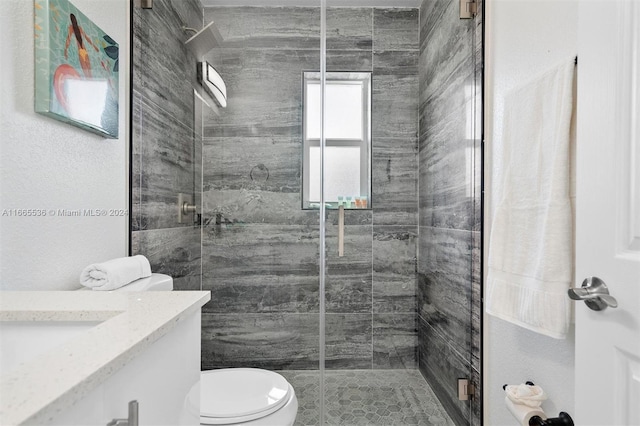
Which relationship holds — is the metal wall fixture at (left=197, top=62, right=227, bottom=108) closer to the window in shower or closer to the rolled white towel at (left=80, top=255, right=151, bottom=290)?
the window in shower

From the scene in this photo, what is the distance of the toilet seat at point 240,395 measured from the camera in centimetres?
129

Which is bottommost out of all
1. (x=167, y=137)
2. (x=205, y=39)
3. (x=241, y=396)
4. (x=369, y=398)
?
(x=369, y=398)

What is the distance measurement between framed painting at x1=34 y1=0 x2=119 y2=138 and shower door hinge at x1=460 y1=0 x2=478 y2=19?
155cm

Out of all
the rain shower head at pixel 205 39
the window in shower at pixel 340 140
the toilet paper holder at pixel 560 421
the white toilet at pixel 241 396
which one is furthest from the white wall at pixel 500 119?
the rain shower head at pixel 205 39

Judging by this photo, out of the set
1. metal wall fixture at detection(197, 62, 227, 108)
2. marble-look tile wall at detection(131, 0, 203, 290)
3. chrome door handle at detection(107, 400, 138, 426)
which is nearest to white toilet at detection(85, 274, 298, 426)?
marble-look tile wall at detection(131, 0, 203, 290)

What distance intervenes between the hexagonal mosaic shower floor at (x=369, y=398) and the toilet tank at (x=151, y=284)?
709mm

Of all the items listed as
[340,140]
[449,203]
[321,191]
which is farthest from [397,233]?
[340,140]

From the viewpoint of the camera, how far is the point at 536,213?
4.00 feet

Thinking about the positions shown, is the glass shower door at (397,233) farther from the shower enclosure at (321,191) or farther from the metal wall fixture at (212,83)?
the metal wall fixture at (212,83)

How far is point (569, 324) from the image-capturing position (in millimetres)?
1094

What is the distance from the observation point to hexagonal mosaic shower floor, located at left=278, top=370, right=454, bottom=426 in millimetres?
1868

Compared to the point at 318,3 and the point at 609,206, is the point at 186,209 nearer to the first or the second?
the point at 318,3

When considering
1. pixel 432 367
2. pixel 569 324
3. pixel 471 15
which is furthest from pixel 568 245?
pixel 471 15

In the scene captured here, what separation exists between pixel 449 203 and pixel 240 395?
4.11 ft
